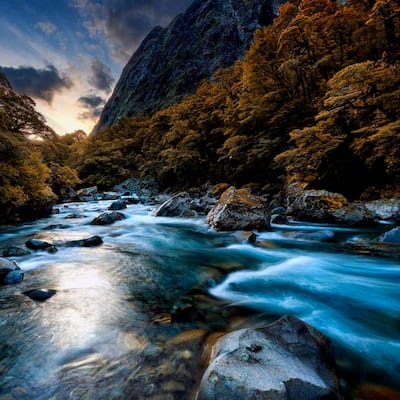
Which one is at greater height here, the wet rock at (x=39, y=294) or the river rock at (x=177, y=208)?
the river rock at (x=177, y=208)

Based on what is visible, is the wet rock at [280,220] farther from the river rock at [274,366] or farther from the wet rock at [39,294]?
the wet rock at [39,294]

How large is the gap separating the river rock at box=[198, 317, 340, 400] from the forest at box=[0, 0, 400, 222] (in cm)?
722

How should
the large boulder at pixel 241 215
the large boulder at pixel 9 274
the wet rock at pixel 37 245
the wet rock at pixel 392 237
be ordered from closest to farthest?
the large boulder at pixel 9 274
the wet rock at pixel 392 237
the wet rock at pixel 37 245
the large boulder at pixel 241 215

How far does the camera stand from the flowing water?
201cm

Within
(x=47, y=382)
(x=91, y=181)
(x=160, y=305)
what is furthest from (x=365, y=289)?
(x=91, y=181)

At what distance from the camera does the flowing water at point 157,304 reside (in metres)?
2.01

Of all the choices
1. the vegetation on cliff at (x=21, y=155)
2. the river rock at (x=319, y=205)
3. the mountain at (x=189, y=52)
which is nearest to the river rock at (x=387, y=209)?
the river rock at (x=319, y=205)

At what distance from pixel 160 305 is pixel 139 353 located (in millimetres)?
1014

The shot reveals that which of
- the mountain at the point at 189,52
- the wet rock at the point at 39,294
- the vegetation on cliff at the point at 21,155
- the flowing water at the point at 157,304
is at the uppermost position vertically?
the mountain at the point at 189,52

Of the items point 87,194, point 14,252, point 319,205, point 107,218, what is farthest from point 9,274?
point 87,194

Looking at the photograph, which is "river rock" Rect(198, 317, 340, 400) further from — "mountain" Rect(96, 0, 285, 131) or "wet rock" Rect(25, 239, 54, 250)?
"mountain" Rect(96, 0, 285, 131)

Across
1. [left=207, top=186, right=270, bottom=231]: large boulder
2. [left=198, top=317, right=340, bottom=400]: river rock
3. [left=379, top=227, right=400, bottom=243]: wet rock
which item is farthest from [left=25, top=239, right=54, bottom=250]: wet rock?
[left=379, top=227, right=400, bottom=243]: wet rock

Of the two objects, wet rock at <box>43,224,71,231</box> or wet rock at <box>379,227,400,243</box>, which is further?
wet rock at <box>43,224,71,231</box>

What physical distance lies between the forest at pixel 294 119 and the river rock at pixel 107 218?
2417 millimetres
